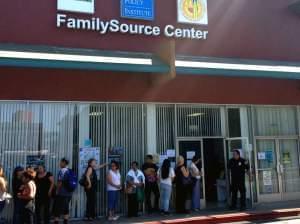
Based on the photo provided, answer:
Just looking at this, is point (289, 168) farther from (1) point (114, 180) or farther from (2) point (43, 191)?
(2) point (43, 191)

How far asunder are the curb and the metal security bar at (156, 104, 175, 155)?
112 inches

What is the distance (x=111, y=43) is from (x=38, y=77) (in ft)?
8.68

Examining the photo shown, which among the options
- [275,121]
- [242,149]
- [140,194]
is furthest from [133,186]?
[275,121]

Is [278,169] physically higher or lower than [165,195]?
higher

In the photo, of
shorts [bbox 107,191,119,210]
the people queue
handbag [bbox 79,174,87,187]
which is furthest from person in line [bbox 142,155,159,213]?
handbag [bbox 79,174,87,187]

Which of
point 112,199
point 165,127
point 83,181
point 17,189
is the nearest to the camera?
point 17,189

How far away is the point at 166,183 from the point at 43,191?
3.77 m

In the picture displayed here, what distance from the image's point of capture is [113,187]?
11812mm

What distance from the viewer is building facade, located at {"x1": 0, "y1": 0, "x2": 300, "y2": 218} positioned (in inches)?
463

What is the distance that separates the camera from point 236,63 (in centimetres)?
1405

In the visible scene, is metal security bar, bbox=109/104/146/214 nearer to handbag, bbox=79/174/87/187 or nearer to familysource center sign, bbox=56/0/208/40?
handbag, bbox=79/174/87/187

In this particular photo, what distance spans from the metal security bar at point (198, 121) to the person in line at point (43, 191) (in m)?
4.77

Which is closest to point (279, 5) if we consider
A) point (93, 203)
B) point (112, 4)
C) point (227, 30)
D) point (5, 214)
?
point (227, 30)

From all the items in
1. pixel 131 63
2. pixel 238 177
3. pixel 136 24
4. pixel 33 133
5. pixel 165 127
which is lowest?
pixel 238 177
